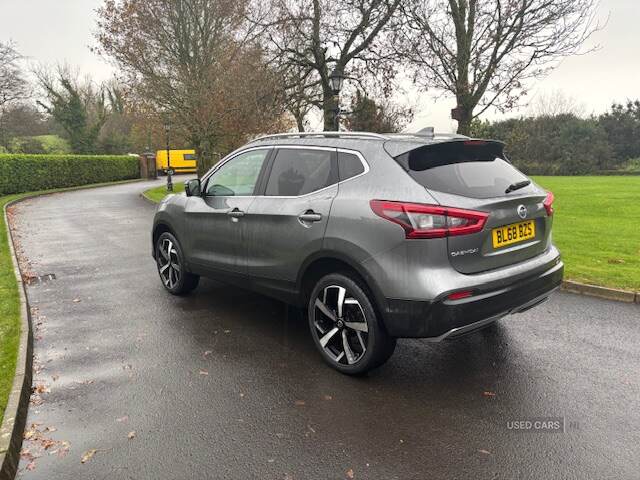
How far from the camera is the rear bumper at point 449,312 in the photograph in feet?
10.2

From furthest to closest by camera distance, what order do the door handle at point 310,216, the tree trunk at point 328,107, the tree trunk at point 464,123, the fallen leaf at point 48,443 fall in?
1. the tree trunk at point 328,107
2. the tree trunk at point 464,123
3. the door handle at point 310,216
4. the fallen leaf at point 48,443

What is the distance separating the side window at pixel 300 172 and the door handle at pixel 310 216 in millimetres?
218

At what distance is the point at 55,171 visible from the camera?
28.0m

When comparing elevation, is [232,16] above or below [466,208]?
above

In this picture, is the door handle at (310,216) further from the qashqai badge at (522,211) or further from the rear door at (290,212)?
the qashqai badge at (522,211)

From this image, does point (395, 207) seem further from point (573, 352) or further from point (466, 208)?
point (573, 352)

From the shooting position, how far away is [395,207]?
10.6 ft

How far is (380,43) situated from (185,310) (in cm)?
1415

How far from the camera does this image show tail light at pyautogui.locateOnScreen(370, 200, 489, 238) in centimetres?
310

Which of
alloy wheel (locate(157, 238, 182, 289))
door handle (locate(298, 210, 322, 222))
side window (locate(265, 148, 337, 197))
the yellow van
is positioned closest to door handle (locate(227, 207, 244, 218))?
side window (locate(265, 148, 337, 197))

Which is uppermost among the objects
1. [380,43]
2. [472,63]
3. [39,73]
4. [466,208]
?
[39,73]

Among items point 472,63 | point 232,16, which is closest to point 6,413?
point 472,63

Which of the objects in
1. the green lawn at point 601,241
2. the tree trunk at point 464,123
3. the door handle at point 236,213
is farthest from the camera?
the tree trunk at point 464,123

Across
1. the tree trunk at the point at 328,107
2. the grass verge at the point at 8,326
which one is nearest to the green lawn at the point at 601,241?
the grass verge at the point at 8,326
